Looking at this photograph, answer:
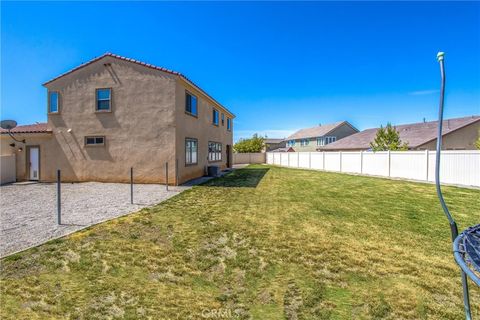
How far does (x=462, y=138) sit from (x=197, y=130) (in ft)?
93.7

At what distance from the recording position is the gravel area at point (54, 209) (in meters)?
5.35

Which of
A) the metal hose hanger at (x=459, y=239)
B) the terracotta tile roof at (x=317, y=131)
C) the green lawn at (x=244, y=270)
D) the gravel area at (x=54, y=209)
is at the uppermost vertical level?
the terracotta tile roof at (x=317, y=131)

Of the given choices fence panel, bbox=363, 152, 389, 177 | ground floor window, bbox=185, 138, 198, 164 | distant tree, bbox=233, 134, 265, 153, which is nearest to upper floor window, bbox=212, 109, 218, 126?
ground floor window, bbox=185, 138, 198, 164

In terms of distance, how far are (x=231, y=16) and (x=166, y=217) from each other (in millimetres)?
12893

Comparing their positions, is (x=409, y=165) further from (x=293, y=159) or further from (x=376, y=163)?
(x=293, y=159)

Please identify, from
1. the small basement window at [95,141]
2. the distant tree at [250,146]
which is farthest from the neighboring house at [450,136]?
the small basement window at [95,141]

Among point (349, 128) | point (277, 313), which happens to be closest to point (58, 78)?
point (277, 313)

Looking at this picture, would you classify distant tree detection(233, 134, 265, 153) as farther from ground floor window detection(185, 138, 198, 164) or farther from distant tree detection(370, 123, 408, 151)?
ground floor window detection(185, 138, 198, 164)

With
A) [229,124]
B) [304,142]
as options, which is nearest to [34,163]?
[229,124]

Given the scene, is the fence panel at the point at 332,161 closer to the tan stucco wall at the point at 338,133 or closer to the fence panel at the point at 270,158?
the fence panel at the point at 270,158

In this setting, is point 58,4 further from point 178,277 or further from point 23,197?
point 178,277

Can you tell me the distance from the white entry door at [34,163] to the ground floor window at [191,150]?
8.94 m

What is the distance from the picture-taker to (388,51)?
18.5 meters

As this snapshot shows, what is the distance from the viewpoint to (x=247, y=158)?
3975 cm
